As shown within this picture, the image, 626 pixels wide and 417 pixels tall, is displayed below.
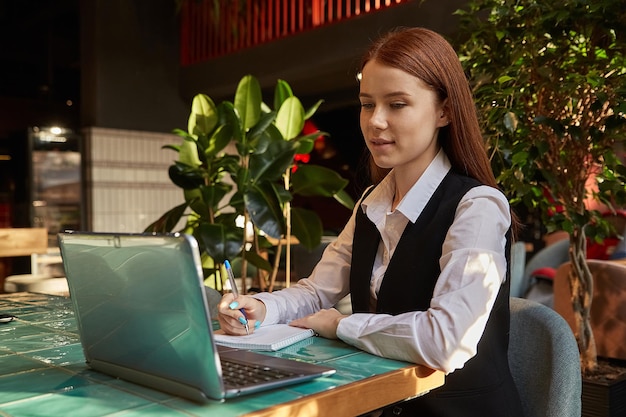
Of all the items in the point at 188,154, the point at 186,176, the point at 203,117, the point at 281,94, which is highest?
the point at 281,94

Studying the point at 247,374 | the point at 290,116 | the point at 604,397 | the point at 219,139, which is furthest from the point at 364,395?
the point at 290,116

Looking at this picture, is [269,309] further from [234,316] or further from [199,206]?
[199,206]

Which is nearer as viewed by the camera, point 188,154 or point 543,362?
point 543,362

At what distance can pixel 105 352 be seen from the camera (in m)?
0.97

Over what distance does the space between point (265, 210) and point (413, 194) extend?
1.65 metres

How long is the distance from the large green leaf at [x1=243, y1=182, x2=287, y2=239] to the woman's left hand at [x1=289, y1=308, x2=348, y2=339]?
1.61m

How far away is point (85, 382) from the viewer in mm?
946

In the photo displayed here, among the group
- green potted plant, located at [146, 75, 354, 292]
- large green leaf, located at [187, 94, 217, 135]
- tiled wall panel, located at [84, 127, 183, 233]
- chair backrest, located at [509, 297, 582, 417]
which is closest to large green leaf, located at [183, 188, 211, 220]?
green potted plant, located at [146, 75, 354, 292]

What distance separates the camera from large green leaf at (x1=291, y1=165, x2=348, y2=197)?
3.19 m

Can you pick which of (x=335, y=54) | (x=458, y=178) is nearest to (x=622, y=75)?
(x=458, y=178)

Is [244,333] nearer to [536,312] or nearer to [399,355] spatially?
[399,355]

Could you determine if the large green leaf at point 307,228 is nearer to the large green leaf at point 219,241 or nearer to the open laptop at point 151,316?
the large green leaf at point 219,241

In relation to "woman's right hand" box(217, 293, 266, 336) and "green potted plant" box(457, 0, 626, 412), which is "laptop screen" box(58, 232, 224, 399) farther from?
"green potted plant" box(457, 0, 626, 412)

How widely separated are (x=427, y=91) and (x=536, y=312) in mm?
531
